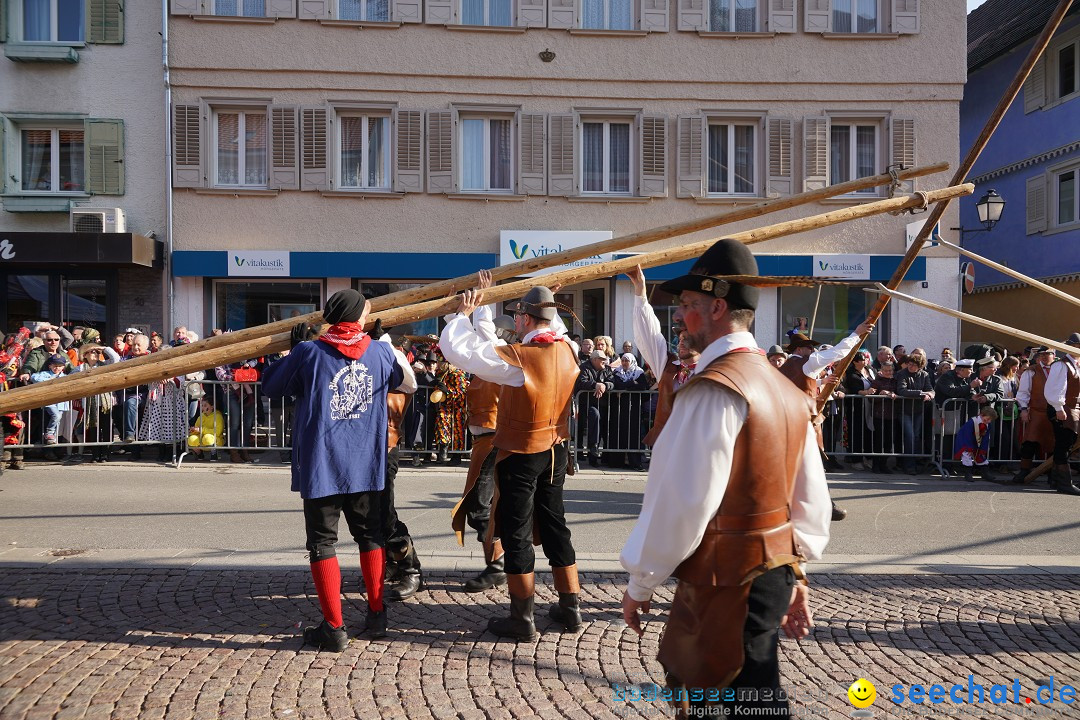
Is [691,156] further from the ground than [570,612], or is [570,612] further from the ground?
[691,156]

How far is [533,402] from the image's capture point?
185 inches

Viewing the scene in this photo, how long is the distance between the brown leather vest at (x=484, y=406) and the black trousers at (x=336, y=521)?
4.70 feet

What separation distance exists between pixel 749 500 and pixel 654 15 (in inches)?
632

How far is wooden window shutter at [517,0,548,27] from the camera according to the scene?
53.8 ft

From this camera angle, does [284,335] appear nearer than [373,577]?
Yes

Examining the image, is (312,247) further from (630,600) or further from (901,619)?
(630,600)

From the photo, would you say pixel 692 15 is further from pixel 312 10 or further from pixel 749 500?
pixel 749 500

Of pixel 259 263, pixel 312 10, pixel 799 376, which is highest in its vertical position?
pixel 312 10

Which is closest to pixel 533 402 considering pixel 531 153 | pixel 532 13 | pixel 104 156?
pixel 531 153

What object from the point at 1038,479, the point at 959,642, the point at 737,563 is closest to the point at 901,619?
the point at 959,642

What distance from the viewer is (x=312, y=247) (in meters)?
16.3

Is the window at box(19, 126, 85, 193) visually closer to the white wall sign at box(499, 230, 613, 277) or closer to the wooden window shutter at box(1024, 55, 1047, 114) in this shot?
the white wall sign at box(499, 230, 613, 277)

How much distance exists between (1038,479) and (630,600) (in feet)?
36.0

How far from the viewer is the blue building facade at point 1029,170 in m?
20.2
